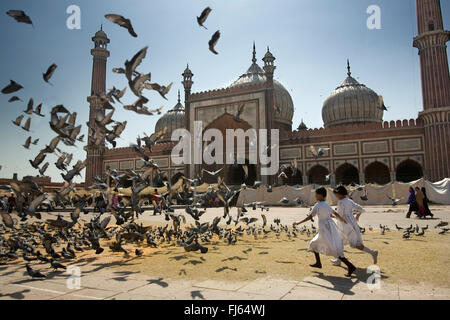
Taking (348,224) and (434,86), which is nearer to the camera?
(348,224)

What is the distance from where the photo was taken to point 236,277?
13.1ft

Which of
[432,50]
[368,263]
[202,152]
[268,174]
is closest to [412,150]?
[432,50]

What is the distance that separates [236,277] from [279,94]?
111 ft

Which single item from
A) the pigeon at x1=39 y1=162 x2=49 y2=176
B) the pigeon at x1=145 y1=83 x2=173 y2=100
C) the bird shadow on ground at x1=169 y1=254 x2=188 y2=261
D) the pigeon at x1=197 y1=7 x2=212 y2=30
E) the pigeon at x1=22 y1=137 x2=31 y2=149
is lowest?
the bird shadow on ground at x1=169 y1=254 x2=188 y2=261

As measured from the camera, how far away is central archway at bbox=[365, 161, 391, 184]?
27234mm

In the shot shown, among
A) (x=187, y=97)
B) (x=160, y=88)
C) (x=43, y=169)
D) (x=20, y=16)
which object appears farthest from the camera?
(x=187, y=97)

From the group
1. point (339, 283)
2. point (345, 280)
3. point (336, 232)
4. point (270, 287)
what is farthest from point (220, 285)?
point (336, 232)

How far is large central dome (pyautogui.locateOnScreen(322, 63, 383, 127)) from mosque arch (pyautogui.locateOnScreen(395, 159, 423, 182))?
7700 millimetres

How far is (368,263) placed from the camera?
4762 millimetres

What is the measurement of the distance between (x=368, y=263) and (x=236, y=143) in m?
25.4

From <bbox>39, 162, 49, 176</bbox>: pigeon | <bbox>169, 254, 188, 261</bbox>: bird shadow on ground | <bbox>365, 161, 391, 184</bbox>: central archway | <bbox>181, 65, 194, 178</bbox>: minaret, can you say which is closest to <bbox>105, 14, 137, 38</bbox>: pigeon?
<bbox>39, 162, 49, 176</bbox>: pigeon

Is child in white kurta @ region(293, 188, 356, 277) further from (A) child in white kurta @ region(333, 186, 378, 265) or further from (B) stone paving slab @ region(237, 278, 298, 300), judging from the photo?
(B) stone paving slab @ region(237, 278, 298, 300)

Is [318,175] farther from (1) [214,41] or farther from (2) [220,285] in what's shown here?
(2) [220,285]

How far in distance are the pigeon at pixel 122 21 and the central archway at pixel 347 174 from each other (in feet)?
83.4
